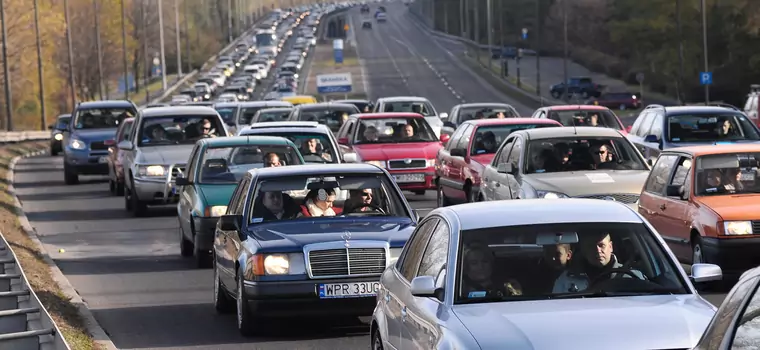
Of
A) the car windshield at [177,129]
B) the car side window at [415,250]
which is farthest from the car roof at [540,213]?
the car windshield at [177,129]

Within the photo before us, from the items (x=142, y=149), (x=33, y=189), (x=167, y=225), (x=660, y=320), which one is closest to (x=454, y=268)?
(x=660, y=320)

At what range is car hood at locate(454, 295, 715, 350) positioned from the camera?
22.3 ft

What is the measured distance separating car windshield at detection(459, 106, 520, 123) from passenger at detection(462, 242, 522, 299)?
84.7ft

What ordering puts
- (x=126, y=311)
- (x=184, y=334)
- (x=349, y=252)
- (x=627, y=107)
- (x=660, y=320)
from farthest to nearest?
1. (x=627, y=107)
2. (x=126, y=311)
3. (x=184, y=334)
4. (x=349, y=252)
5. (x=660, y=320)

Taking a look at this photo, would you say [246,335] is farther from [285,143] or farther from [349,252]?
[285,143]

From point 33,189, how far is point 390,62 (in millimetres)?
103725

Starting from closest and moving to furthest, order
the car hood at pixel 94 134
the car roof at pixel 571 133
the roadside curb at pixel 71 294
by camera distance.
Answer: the roadside curb at pixel 71 294 → the car roof at pixel 571 133 → the car hood at pixel 94 134

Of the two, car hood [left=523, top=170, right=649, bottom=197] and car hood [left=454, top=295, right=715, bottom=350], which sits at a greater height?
car hood [left=454, top=295, right=715, bottom=350]

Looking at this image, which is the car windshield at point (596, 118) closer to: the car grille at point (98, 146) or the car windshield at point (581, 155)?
the car windshield at point (581, 155)

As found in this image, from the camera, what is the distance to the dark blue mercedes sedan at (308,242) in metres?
11.9

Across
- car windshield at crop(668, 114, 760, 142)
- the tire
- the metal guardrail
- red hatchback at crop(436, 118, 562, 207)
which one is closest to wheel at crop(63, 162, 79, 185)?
red hatchback at crop(436, 118, 562, 207)

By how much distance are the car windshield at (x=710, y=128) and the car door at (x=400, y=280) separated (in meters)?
15.0

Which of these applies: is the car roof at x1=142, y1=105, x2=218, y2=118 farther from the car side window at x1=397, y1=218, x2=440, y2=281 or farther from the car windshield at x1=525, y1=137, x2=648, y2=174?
the car side window at x1=397, y1=218, x2=440, y2=281

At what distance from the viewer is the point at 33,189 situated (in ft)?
115
